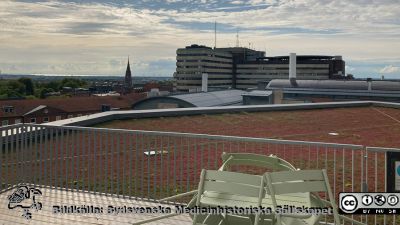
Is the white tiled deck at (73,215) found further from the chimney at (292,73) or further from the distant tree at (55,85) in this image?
the distant tree at (55,85)

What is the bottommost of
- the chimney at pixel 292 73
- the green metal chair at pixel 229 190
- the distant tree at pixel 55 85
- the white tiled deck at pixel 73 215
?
the white tiled deck at pixel 73 215

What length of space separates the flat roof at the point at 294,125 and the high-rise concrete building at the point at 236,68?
9884 cm

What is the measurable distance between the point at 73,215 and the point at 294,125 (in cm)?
1009

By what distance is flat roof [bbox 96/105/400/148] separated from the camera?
39.3 ft

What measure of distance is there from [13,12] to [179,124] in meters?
14.7

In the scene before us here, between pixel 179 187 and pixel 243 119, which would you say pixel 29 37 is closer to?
pixel 243 119

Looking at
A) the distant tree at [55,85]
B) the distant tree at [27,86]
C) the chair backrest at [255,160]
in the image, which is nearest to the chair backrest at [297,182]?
the chair backrest at [255,160]

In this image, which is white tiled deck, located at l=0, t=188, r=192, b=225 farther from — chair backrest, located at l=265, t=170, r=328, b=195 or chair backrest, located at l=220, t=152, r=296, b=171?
chair backrest, located at l=265, t=170, r=328, b=195

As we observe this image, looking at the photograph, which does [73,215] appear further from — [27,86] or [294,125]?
[27,86]

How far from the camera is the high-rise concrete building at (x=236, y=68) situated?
12100 centimetres

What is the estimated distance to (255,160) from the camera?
4.15 meters

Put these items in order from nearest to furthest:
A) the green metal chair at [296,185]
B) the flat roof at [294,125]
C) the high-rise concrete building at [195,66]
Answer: the green metal chair at [296,185], the flat roof at [294,125], the high-rise concrete building at [195,66]

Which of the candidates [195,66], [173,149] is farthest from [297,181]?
[195,66]

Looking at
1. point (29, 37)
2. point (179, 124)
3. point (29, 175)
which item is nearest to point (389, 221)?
point (29, 175)
